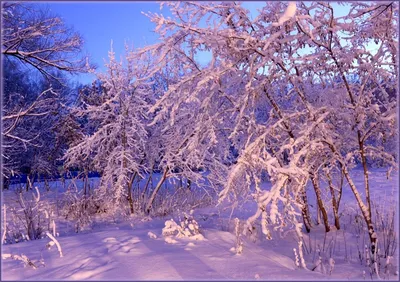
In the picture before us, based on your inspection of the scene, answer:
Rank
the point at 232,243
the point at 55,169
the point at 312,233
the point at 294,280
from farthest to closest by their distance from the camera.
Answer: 1. the point at 55,169
2. the point at 312,233
3. the point at 232,243
4. the point at 294,280

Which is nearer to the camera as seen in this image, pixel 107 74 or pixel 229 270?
Result: pixel 229 270

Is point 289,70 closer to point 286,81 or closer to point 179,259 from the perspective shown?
point 286,81

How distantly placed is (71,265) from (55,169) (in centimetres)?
1513

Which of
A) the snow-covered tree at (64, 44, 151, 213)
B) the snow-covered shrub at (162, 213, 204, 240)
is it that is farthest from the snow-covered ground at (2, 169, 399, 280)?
the snow-covered tree at (64, 44, 151, 213)

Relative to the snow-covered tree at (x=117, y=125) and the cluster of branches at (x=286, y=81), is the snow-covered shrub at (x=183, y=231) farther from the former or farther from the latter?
the snow-covered tree at (x=117, y=125)

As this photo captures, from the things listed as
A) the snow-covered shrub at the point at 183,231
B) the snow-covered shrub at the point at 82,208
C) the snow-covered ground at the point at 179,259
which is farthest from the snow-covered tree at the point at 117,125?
the snow-covered shrub at the point at 183,231

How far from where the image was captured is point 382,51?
462 cm

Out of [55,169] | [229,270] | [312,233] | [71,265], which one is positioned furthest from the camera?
[55,169]

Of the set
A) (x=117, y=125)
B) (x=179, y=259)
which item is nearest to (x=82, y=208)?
(x=117, y=125)

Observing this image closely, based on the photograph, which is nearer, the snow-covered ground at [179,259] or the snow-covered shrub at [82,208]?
the snow-covered ground at [179,259]

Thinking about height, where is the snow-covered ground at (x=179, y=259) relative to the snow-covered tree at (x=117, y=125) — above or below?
below

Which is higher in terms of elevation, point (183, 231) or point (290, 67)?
point (290, 67)

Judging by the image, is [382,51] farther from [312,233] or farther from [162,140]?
[162,140]

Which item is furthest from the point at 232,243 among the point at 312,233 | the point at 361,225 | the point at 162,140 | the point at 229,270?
the point at 162,140
